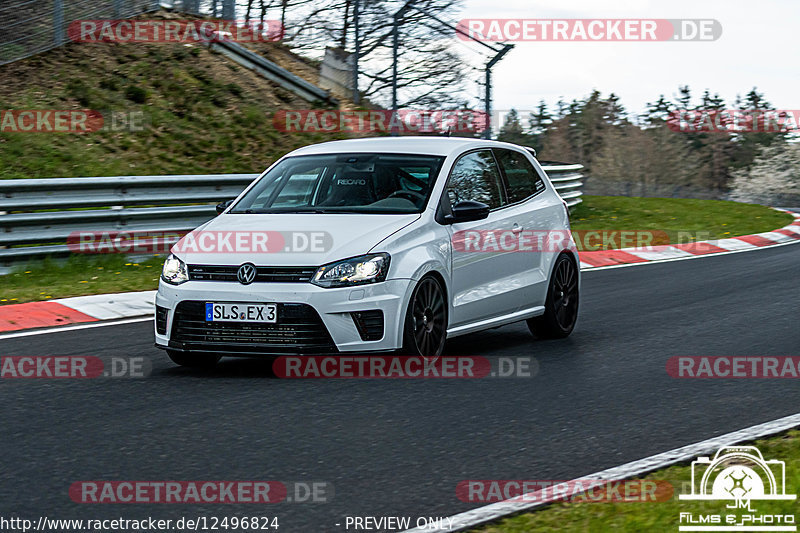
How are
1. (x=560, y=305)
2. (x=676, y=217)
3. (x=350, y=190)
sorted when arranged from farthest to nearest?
1. (x=676, y=217)
2. (x=560, y=305)
3. (x=350, y=190)

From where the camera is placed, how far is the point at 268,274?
24.4 ft

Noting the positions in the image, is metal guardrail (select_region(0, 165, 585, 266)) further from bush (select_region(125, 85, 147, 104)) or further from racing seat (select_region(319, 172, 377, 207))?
bush (select_region(125, 85, 147, 104))

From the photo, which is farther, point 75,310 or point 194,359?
point 75,310

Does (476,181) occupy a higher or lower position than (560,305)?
higher

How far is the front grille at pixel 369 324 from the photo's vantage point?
24.5 feet

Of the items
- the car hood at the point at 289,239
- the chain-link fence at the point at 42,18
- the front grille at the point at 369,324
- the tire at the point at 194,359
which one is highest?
the chain-link fence at the point at 42,18

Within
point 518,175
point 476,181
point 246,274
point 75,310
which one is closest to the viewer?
point 246,274

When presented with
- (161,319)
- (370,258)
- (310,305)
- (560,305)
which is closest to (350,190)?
(370,258)

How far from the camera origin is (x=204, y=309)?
751 cm

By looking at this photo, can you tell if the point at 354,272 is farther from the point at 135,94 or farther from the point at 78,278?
the point at 135,94

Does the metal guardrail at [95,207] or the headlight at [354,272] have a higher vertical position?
the metal guardrail at [95,207]

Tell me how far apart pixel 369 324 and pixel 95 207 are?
7.22 m

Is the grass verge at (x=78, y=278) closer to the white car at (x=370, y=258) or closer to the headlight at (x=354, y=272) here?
the white car at (x=370, y=258)

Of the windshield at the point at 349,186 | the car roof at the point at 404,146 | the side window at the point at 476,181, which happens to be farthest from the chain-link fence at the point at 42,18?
the side window at the point at 476,181
